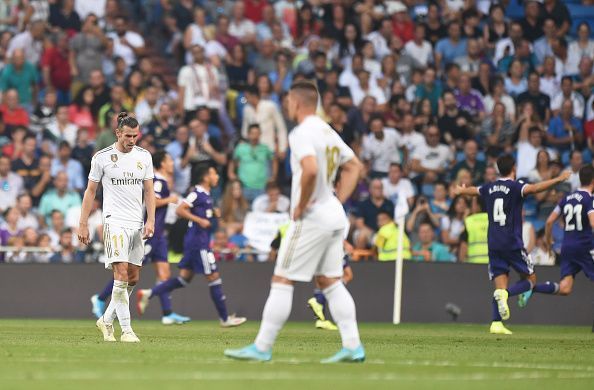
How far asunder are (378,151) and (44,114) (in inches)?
258

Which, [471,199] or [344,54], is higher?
[344,54]

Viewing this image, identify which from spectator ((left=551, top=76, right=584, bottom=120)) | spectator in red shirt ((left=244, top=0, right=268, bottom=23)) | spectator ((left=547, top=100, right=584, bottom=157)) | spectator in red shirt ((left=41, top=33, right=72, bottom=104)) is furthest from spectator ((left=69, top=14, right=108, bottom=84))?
spectator ((left=551, top=76, right=584, bottom=120))

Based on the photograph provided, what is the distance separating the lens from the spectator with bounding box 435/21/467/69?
27828 mm

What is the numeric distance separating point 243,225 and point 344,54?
5.55 meters

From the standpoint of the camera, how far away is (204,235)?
1945cm

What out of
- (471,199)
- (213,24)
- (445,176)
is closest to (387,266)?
(471,199)

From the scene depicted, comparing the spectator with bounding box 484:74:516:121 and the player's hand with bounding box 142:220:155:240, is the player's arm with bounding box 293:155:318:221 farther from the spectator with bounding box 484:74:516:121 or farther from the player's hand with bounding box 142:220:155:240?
the spectator with bounding box 484:74:516:121

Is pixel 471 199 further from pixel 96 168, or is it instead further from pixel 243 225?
pixel 96 168

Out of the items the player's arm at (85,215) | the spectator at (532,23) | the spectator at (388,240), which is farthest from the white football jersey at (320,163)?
the spectator at (532,23)

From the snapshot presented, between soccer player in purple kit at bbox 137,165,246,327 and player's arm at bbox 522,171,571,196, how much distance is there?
4553mm

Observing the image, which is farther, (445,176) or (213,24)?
(213,24)

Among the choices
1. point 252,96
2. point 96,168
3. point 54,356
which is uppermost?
point 252,96

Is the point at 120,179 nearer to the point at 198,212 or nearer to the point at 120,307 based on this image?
the point at 120,307

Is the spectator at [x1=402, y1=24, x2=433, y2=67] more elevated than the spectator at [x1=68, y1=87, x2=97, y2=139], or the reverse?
the spectator at [x1=402, y1=24, x2=433, y2=67]
